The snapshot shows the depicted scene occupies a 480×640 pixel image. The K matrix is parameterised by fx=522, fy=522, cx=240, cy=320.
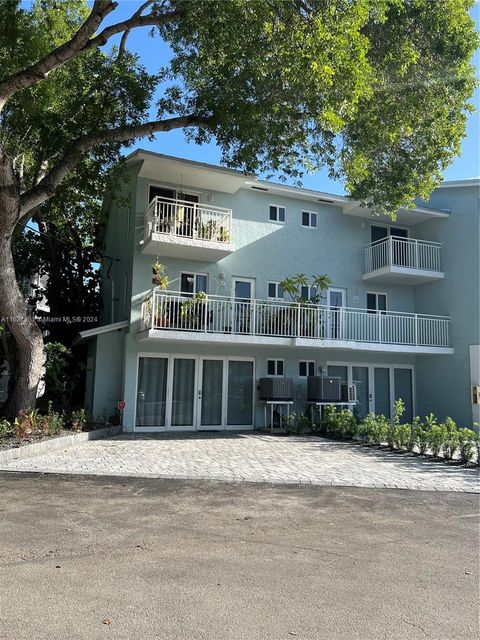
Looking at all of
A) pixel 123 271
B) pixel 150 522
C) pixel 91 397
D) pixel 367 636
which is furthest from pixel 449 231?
pixel 367 636

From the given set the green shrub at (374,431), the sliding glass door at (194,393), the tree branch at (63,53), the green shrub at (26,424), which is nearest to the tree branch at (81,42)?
the tree branch at (63,53)

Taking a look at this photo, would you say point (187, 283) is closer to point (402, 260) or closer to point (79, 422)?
point (79, 422)

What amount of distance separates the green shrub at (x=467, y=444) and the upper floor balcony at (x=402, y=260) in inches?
322

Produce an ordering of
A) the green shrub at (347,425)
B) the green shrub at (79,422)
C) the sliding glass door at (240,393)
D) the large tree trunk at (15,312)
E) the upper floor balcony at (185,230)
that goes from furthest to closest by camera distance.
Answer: the sliding glass door at (240,393), the upper floor balcony at (185,230), the green shrub at (347,425), the green shrub at (79,422), the large tree trunk at (15,312)

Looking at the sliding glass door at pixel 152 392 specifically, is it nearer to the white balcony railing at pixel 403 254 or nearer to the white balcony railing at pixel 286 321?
the white balcony railing at pixel 286 321

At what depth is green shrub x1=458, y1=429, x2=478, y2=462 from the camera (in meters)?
11.0

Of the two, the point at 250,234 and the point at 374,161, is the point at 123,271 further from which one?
the point at 374,161

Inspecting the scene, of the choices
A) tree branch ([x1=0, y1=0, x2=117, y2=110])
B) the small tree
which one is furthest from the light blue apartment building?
tree branch ([x1=0, y1=0, x2=117, y2=110])

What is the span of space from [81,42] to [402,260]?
1302cm

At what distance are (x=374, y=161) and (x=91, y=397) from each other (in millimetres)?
10530

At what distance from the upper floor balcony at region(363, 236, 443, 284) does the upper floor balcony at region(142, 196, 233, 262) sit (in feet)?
19.8

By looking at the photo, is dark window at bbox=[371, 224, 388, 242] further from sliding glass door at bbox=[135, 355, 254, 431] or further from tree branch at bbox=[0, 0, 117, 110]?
tree branch at bbox=[0, 0, 117, 110]

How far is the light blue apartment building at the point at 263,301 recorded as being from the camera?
15.4m

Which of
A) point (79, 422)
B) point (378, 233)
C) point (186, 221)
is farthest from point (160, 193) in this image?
point (378, 233)
